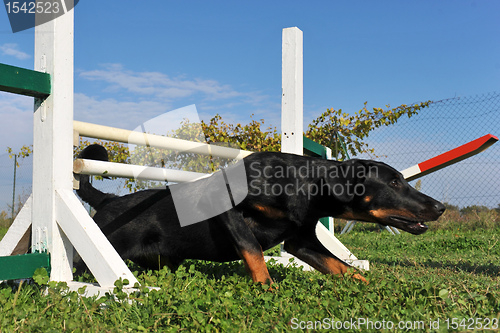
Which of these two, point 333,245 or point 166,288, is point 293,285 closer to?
point 166,288

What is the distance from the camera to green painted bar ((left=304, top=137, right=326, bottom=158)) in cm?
435

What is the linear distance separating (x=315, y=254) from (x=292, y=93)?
145cm

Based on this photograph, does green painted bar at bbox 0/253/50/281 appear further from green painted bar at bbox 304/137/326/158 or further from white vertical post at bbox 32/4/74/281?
green painted bar at bbox 304/137/326/158

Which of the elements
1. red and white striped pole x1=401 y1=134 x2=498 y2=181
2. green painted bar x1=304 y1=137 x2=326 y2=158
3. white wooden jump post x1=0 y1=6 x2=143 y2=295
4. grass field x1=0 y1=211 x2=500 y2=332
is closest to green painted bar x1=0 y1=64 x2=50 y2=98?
white wooden jump post x1=0 y1=6 x2=143 y2=295

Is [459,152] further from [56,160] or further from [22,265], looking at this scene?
[22,265]

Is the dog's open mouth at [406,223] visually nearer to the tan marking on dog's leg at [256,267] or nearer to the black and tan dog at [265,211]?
the black and tan dog at [265,211]

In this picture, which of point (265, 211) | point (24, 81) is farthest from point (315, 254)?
point (24, 81)

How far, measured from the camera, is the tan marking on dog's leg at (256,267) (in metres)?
2.49

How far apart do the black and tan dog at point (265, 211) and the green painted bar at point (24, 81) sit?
1.93ft

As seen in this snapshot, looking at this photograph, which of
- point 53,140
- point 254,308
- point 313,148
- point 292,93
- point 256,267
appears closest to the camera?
point 254,308

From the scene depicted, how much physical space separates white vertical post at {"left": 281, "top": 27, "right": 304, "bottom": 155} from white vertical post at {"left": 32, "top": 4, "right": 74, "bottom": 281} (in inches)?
72.2

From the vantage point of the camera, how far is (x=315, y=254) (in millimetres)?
2990

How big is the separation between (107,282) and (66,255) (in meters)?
0.41

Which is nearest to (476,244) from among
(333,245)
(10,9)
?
(333,245)
